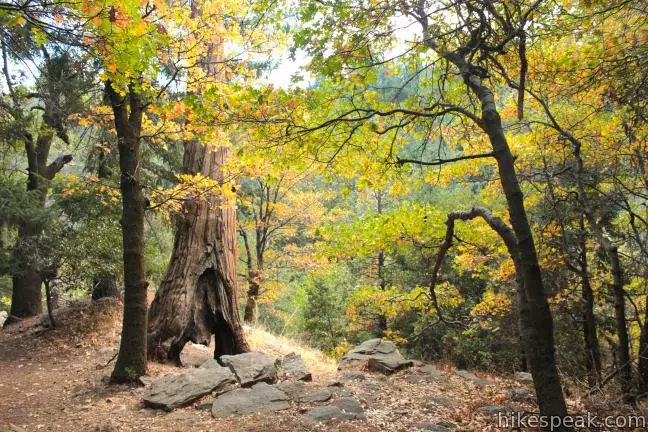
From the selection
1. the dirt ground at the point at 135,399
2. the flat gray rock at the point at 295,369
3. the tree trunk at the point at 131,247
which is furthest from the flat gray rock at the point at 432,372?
the tree trunk at the point at 131,247

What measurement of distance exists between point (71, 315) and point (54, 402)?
4769 mm

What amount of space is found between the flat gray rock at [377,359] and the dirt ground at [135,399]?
32 centimetres

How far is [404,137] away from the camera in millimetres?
4902

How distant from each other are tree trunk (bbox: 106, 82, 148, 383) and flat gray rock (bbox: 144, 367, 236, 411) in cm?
55

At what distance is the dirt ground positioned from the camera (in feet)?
14.1

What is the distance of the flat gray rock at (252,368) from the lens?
546cm

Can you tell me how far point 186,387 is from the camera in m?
5.08

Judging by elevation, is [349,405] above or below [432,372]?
below

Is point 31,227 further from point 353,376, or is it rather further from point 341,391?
point 341,391

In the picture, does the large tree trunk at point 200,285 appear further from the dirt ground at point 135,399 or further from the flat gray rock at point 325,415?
the flat gray rock at point 325,415

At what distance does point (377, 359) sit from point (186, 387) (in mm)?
3480

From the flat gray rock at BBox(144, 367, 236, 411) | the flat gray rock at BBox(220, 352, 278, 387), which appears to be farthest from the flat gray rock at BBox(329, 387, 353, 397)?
the flat gray rock at BBox(144, 367, 236, 411)

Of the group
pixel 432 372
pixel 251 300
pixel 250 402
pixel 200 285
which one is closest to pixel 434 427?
pixel 250 402

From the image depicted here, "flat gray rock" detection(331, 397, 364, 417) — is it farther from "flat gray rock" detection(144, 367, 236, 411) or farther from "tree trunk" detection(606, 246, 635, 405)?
"tree trunk" detection(606, 246, 635, 405)
